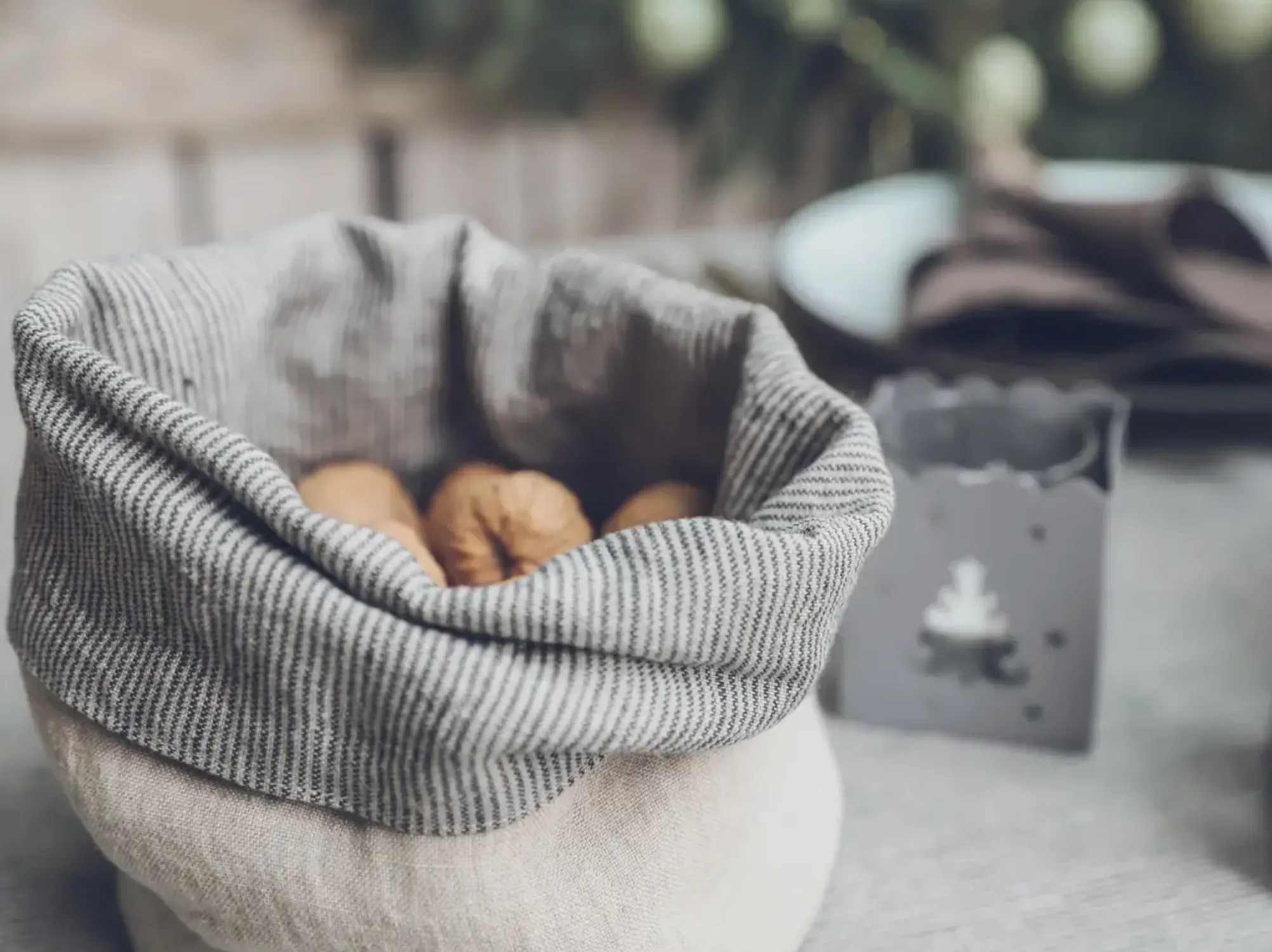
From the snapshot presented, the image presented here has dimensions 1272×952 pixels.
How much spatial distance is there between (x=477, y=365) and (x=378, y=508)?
5cm

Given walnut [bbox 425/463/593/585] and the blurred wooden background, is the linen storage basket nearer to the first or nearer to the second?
walnut [bbox 425/463/593/585]

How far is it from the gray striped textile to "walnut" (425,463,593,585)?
0.04 metres

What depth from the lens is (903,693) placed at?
42 cm

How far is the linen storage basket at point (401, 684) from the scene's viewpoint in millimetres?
248

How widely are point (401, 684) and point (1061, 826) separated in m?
0.22

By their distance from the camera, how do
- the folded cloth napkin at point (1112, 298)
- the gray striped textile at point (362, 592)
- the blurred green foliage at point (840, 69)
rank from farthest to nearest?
the blurred green foliage at point (840, 69) < the folded cloth napkin at point (1112, 298) < the gray striped textile at point (362, 592)

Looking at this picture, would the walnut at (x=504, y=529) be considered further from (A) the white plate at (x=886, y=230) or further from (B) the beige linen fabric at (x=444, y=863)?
(A) the white plate at (x=886, y=230)

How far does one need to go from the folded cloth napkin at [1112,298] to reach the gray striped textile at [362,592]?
22 cm

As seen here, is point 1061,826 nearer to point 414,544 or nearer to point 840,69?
point 414,544

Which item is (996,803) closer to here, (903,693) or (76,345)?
(903,693)

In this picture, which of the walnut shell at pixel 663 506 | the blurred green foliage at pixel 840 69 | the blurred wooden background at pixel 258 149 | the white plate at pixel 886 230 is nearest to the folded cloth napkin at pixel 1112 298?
the white plate at pixel 886 230

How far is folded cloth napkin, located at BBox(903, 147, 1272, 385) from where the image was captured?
0.54m

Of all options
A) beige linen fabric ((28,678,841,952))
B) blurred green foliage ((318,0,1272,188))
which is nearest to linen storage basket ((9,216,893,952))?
Answer: beige linen fabric ((28,678,841,952))

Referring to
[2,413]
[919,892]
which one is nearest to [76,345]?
[919,892]
